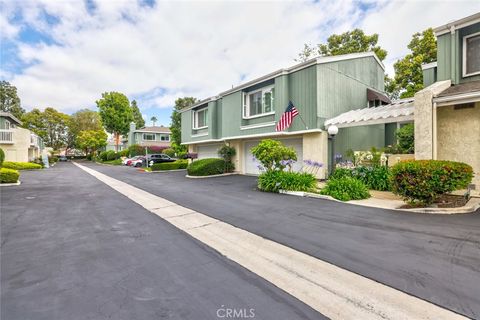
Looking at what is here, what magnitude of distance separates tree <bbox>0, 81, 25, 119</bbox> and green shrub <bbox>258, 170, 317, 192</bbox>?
212 feet

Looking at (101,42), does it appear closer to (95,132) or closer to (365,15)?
(365,15)

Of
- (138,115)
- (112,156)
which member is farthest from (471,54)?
(138,115)

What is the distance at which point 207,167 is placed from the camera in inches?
685

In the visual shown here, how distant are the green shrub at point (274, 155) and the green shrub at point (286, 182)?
45cm

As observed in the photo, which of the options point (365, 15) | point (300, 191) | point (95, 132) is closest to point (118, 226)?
point (300, 191)

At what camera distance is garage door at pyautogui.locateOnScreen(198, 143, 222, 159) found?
21.6 metres

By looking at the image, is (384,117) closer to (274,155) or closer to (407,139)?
(407,139)

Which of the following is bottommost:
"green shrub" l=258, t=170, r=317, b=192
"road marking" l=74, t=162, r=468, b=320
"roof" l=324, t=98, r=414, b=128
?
"road marking" l=74, t=162, r=468, b=320

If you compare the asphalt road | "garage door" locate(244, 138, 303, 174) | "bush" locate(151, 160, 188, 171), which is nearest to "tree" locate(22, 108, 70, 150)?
"bush" locate(151, 160, 188, 171)

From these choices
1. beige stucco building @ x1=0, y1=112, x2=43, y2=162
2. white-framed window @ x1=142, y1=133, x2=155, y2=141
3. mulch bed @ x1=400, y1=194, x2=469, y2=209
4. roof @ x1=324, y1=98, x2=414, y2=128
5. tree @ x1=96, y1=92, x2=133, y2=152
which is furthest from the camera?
white-framed window @ x1=142, y1=133, x2=155, y2=141

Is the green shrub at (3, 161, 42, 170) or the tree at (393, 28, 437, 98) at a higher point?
the tree at (393, 28, 437, 98)

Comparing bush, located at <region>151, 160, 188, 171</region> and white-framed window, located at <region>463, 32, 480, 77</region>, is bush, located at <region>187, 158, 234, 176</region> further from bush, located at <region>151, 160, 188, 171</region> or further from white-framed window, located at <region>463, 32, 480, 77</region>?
white-framed window, located at <region>463, 32, 480, 77</region>

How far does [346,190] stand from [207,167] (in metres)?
10.8

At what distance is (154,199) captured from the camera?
9133 millimetres
